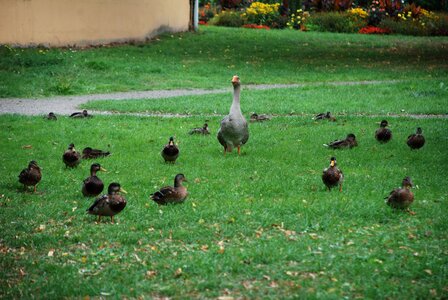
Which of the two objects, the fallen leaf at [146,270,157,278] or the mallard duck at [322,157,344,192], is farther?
the mallard duck at [322,157,344,192]

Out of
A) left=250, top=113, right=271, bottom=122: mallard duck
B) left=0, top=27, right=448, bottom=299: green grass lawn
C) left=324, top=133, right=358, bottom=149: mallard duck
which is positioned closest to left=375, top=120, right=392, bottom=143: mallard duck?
left=0, top=27, right=448, bottom=299: green grass lawn

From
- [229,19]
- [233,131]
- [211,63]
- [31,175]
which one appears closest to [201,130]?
[233,131]

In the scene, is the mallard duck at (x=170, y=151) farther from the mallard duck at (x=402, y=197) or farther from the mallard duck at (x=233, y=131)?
the mallard duck at (x=402, y=197)

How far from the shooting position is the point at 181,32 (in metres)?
38.7

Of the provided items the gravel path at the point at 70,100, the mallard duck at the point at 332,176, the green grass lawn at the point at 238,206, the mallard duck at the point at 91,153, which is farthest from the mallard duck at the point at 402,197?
the gravel path at the point at 70,100

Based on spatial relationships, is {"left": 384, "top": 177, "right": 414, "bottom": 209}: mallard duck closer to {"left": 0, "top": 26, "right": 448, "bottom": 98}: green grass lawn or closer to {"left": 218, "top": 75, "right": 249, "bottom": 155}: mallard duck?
{"left": 218, "top": 75, "right": 249, "bottom": 155}: mallard duck

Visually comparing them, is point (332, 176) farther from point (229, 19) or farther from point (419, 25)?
point (229, 19)

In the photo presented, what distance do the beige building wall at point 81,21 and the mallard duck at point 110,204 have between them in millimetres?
20550

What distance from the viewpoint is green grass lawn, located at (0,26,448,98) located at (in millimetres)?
25078

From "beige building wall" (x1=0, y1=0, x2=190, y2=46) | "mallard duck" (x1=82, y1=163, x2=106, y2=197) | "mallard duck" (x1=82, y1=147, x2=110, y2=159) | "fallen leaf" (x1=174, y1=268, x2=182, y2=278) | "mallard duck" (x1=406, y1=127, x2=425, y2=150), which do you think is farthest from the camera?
"beige building wall" (x1=0, y1=0, x2=190, y2=46)

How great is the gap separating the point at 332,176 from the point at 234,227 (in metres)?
2.14

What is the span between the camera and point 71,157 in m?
12.9

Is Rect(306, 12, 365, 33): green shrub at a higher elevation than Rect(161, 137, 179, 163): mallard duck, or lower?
higher

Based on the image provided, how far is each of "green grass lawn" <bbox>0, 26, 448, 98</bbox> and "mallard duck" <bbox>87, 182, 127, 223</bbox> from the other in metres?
13.4
